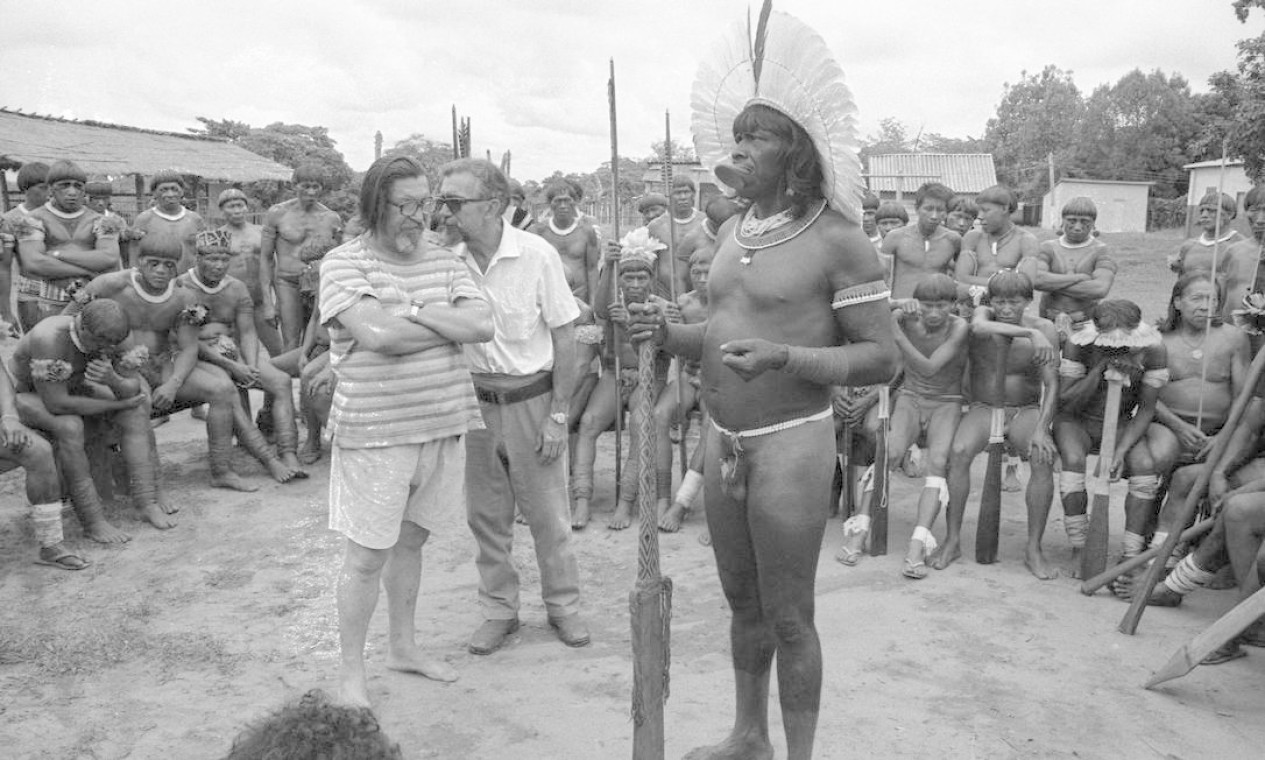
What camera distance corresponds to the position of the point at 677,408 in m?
6.26

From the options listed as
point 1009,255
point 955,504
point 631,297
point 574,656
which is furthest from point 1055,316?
point 574,656

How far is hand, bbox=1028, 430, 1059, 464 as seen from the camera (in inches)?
208

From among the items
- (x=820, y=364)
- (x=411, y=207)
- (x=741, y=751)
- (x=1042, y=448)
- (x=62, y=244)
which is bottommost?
(x=741, y=751)

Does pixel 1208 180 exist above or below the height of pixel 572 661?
above

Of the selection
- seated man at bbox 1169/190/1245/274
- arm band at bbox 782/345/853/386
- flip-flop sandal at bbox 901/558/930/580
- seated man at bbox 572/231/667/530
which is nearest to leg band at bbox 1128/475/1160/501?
flip-flop sandal at bbox 901/558/930/580

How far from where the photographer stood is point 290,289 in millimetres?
8203

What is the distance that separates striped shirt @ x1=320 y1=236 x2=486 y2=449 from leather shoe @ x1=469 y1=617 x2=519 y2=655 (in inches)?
43.2

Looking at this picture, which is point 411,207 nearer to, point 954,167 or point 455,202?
point 455,202

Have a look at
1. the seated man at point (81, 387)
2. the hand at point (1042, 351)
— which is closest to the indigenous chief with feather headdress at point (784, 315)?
the hand at point (1042, 351)

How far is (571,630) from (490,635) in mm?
356

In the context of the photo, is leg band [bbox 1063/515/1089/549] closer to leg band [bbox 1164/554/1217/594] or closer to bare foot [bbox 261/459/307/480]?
leg band [bbox 1164/554/1217/594]

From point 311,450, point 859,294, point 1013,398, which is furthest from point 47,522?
point 1013,398

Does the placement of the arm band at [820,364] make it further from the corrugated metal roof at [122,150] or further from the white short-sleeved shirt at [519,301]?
the corrugated metal roof at [122,150]

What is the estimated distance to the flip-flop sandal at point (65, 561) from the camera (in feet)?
17.1
